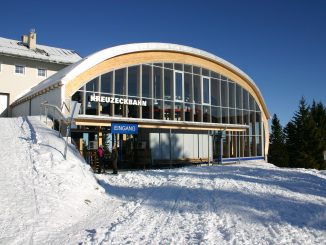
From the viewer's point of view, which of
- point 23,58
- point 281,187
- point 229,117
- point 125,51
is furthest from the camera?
Answer: point 23,58

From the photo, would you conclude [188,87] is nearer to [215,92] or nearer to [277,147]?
[215,92]

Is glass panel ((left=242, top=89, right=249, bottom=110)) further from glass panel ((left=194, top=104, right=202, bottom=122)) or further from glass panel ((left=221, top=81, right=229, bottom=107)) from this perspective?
glass panel ((left=194, top=104, right=202, bottom=122))

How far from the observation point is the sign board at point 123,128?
704 inches

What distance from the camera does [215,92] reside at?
81.6 ft

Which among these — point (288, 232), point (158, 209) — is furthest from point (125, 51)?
point (288, 232)

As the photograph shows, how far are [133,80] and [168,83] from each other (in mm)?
2744

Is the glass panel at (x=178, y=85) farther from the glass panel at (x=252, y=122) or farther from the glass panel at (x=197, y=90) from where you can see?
the glass panel at (x=252, y=122)

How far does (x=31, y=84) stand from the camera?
27953mm

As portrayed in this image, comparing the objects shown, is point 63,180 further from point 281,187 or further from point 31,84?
point 31,84

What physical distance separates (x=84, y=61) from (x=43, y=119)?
371cm

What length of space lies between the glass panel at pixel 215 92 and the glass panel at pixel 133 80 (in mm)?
6868

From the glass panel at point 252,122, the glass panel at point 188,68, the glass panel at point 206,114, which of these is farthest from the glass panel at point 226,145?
the glass panel at point 188,68

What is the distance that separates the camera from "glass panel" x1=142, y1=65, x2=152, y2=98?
20234mm

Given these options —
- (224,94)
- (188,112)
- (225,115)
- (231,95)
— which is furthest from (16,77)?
(231,95)
